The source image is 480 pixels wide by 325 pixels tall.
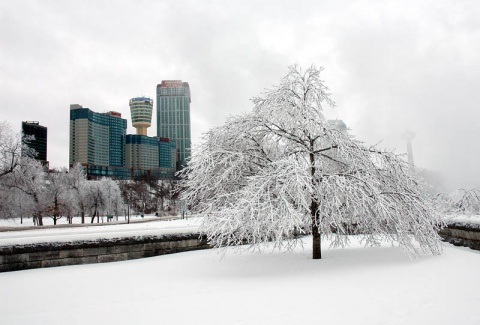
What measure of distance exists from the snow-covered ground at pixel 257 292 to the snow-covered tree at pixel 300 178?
0.84 metres

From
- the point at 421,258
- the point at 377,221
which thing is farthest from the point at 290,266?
the point at 421,258

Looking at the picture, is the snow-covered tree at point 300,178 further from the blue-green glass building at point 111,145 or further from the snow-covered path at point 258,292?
the blue-green glass building at point 111,145

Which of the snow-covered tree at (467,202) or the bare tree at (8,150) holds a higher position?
the bare tree at (8,150)

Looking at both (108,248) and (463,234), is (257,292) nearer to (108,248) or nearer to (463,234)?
(108,248)

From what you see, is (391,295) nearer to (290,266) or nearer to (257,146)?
(290,266)

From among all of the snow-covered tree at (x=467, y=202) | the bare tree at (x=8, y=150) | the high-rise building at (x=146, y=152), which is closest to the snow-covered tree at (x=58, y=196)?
the bare tree at (x=8, y=150)

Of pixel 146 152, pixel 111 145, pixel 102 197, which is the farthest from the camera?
pixel 111 145

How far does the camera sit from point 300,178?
8344mm

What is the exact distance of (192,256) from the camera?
12055 mm

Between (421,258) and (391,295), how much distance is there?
385 centimetres

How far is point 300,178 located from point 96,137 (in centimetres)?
18364

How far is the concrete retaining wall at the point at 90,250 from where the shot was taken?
10423mm

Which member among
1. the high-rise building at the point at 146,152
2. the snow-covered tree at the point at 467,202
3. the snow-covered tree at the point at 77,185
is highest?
the high-rise building at the point at 146,152

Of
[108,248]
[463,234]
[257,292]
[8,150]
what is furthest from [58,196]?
[463,234]
